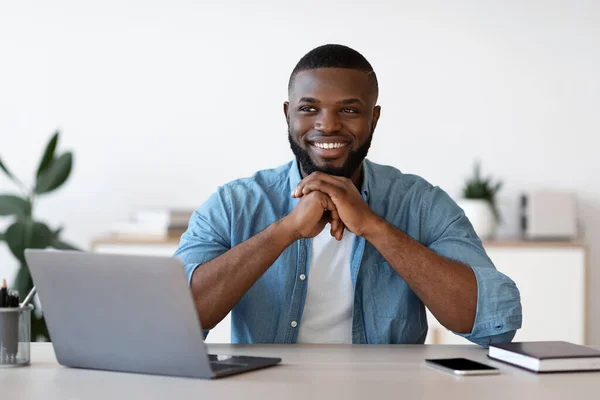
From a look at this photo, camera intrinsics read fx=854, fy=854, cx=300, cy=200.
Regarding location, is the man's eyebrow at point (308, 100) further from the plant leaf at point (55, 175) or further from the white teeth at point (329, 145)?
the plant leaf at point (55, 175)

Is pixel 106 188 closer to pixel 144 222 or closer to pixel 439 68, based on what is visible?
pixel 144 222

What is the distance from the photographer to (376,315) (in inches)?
80.0

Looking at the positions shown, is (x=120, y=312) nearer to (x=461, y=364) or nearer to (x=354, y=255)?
(x=461, y=364)

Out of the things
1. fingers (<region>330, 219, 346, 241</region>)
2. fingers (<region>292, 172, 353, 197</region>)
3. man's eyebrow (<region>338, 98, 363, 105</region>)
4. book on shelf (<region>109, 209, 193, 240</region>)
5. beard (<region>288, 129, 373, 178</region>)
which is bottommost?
book on shelf (<region>109, 209, 193, 240</region>)

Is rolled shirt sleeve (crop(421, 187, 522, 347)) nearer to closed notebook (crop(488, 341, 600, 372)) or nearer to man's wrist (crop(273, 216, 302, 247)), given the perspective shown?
closed notebook (crop(488, 341, 600, 372))

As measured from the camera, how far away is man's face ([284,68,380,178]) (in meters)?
Answer: 2.04

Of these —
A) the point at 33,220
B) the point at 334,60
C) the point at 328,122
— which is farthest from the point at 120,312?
the point at 33,220

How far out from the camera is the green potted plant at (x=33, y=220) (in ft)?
12.3

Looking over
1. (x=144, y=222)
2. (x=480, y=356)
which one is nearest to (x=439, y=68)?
(x=144, y=222)

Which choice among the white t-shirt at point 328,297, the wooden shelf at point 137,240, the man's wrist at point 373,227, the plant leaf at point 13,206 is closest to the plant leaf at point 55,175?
the plant leaf at point 13,206

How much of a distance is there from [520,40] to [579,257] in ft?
3.67

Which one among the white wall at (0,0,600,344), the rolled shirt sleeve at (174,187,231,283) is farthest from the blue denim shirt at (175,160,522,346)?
the white wall at (0,0,600,344)

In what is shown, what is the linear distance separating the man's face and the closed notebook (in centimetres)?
66

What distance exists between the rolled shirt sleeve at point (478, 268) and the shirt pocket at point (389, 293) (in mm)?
119
